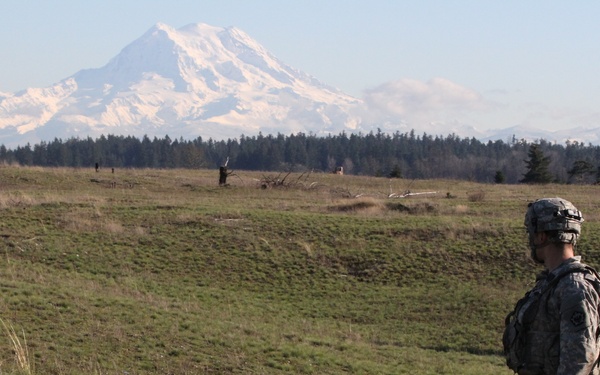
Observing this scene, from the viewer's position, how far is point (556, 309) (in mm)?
4992

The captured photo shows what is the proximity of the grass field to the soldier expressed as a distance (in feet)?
19.8

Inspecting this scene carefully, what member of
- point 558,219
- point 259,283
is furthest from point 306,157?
point 558,219

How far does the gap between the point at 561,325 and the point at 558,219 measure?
0.66 meters

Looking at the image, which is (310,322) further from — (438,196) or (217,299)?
(438,196)

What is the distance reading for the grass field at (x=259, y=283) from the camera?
14492 millimetres

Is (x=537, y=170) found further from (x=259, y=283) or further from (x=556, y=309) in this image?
(x=556, y=309)

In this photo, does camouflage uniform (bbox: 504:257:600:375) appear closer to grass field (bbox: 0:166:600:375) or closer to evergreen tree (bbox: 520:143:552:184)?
grass field (bbox: 0:166:600:375)

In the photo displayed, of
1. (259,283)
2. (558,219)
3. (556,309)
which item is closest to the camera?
(556,309)

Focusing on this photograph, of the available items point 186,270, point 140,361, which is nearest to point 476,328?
point 186,270

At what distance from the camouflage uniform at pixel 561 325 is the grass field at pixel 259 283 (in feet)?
19.9

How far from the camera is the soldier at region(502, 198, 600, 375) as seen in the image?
4.81 meters

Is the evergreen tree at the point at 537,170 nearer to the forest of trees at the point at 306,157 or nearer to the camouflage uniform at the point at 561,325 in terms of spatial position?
the forest of trees at the point at 306,157

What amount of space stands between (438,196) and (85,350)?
35598 mm

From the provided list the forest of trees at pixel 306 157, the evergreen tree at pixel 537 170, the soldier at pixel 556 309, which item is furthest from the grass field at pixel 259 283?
the forest of trees at pixel 306 157
